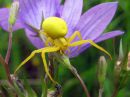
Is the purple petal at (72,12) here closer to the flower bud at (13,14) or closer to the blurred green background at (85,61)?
the flower bud at (13,14)

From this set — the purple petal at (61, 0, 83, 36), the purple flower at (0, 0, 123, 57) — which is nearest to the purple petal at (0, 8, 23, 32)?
the purple flower at (0, 0, 123, 57)

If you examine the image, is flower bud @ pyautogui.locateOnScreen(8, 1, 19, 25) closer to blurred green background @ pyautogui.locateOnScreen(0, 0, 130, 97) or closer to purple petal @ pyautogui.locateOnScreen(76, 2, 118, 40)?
purple petal @ pyautogui.locateOnScreen(76, 2, 118, 40)

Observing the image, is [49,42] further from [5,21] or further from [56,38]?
[5,21]

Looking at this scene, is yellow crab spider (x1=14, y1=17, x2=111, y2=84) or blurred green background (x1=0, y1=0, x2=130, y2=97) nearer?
yellow crab spider (x1=14, y1=17, x2=111, y2=84)

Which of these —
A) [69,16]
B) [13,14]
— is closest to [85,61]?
[69,16]

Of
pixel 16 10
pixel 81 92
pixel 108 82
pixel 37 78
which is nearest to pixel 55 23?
pixel 16 10

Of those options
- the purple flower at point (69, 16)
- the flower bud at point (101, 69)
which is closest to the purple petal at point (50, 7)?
the purple flower at point (69, 16)

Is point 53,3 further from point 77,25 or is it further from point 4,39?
point 4,39
